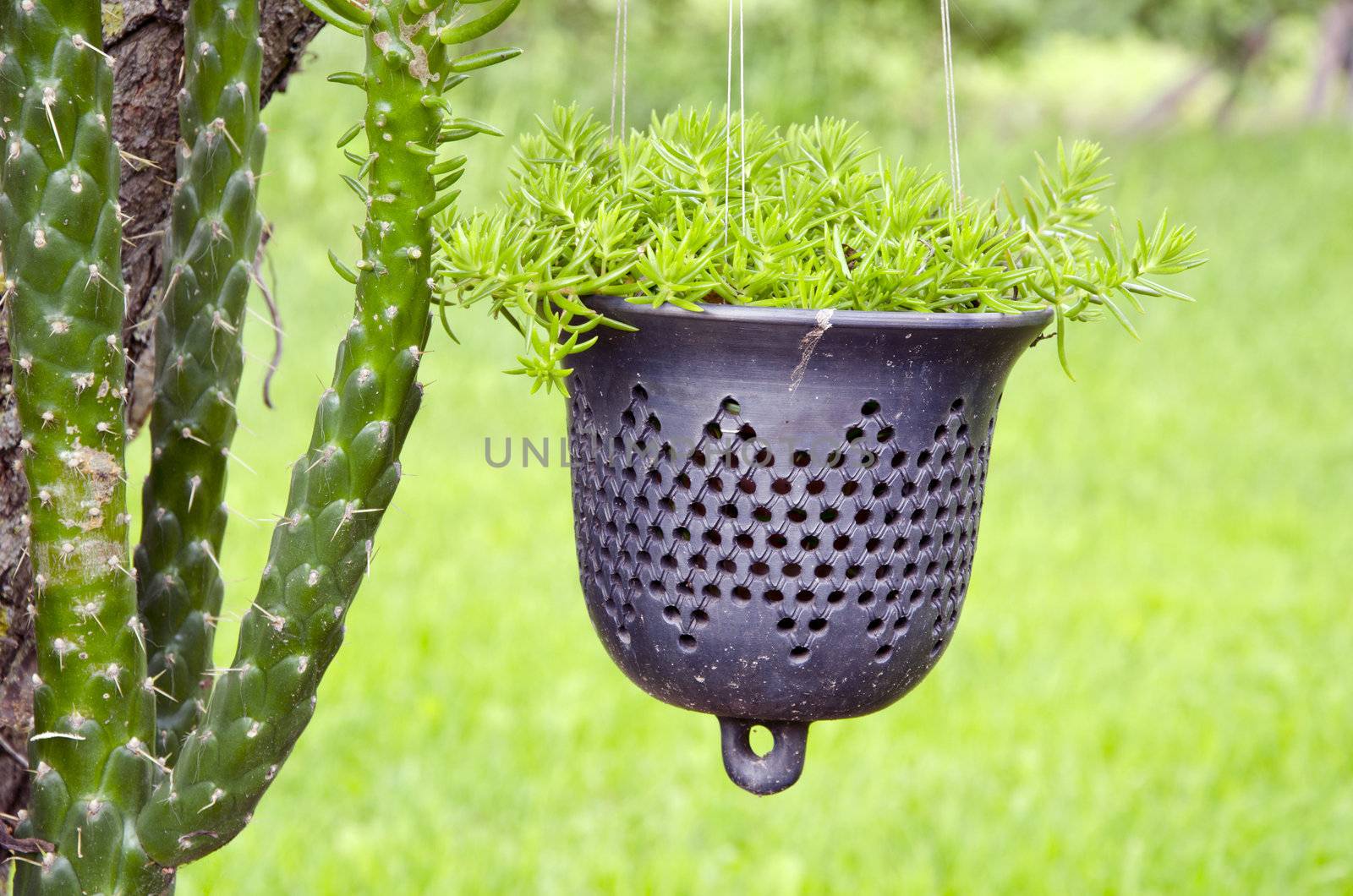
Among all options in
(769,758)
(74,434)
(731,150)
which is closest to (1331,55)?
(731,150)

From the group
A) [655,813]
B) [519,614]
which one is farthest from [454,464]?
[655,813]

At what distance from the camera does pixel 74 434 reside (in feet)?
2.96

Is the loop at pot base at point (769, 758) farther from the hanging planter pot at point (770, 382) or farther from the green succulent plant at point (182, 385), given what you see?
the green succulent plant at point (182, 385)

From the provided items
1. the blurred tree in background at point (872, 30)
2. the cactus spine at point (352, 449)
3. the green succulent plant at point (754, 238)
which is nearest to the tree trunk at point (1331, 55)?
the blurred tree in background at point (872, 30)

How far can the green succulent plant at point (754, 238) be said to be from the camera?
872 mm

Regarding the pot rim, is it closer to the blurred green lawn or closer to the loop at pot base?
the loop at pot base

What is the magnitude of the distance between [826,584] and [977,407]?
7.3 inches

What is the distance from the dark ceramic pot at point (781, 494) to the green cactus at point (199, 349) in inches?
12.7

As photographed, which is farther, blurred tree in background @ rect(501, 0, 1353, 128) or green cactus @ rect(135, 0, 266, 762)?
blurred tree in background @ rect(501, 0, 1353, 128)

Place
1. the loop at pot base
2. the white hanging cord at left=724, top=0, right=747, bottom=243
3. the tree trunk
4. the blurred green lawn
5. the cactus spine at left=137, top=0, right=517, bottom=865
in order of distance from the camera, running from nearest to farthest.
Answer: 1. the cactus spine at left=137, top=0, right=517, bottom=865
2. the white hanging cord at left=724, top=0, right=747, bottom=243
3. the loop at pot base
4. the blurred green lawn
5. the tree trunk

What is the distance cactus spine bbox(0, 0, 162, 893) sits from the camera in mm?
849

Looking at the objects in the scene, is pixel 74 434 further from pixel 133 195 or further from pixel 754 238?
pixel 754 238

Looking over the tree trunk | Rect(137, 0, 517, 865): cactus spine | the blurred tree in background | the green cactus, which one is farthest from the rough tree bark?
the tree trunk

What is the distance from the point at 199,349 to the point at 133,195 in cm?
18
